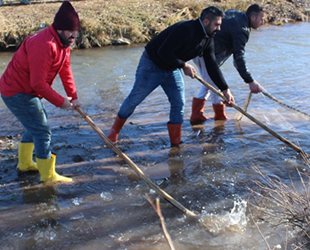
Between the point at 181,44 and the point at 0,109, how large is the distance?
4.05 metres

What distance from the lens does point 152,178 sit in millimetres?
4180

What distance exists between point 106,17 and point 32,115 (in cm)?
1037

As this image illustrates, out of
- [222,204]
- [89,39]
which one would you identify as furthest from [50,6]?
[222,204]

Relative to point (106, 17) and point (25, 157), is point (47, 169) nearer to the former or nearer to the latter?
point (25, 157)

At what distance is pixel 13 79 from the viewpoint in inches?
A: 137

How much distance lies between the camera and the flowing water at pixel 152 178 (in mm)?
3182

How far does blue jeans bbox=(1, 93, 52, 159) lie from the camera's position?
11.6 feet

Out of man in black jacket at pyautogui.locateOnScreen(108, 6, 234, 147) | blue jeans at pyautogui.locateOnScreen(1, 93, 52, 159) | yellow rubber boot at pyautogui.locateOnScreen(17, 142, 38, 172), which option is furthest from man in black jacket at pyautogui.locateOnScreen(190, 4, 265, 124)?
yellow rubber boot at pyautogui.locateOnScreen(17, 142, 38, 172)

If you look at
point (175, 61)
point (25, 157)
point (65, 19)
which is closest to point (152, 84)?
point (175, 61)

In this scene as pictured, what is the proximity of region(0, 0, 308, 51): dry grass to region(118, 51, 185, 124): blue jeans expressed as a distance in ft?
26.7

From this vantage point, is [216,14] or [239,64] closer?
[216,14]

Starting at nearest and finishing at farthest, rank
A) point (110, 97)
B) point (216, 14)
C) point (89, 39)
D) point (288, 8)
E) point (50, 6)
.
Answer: point (216, 14) < point (110, 97) < point (89, 39) < point (50, 6) < point (288, 8)

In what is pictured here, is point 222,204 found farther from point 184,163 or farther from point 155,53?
point 155,53

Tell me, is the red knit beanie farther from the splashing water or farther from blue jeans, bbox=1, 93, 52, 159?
the splashing water
